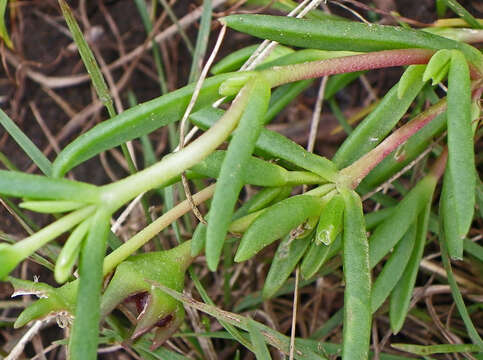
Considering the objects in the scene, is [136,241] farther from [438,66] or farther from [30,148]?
[438,66]

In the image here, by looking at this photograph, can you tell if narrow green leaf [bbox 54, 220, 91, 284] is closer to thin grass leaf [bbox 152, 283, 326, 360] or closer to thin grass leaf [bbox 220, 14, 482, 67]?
thin grass leaf [bbox 152, 283, 326, 360]

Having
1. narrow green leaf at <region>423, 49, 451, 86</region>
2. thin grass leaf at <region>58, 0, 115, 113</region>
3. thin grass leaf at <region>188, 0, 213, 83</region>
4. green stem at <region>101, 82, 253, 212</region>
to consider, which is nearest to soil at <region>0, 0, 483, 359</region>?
thin grass leaf at <region>188, 0, 213, 83</region>

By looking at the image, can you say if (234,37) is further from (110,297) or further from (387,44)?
(110,297)

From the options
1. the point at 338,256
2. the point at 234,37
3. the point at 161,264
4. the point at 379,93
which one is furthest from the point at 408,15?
the point at 161,264

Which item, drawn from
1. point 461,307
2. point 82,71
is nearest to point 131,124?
point 461,307

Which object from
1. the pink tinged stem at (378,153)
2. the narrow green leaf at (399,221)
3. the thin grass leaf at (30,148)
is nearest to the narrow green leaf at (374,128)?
the pink tinged stem at (378,153)
